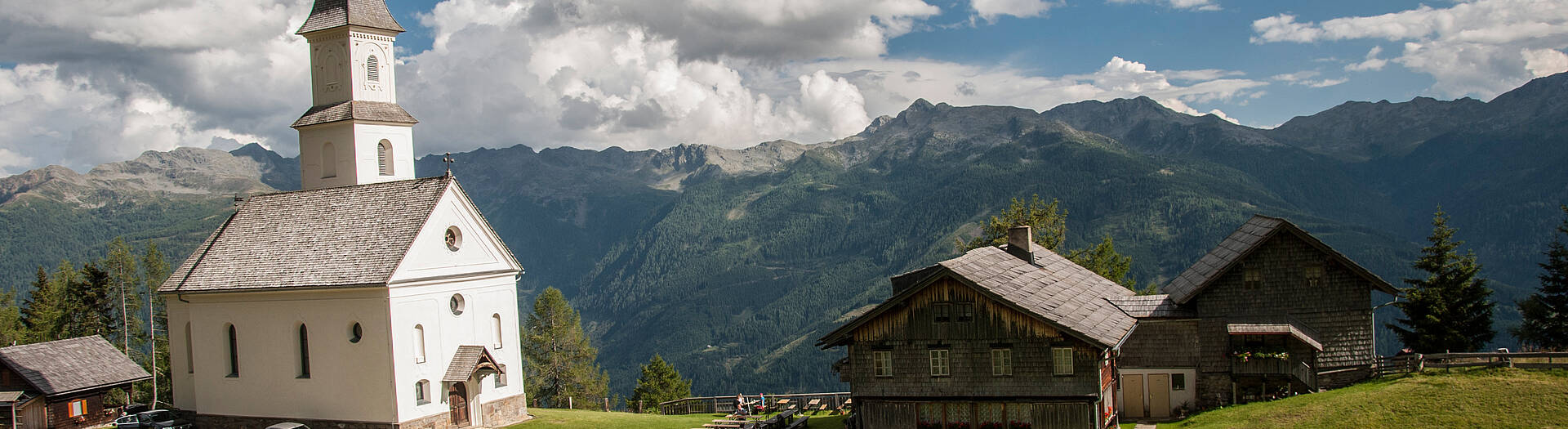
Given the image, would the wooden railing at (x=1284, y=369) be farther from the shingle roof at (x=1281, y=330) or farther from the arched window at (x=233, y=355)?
the arched window at (x=233, y=355)

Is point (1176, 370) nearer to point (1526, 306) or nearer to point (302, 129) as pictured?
point (1526, 306)

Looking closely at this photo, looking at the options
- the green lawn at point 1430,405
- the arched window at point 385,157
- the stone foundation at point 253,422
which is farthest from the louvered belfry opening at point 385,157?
the green lawn at point 1430,405

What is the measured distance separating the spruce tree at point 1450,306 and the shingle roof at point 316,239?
42.6m

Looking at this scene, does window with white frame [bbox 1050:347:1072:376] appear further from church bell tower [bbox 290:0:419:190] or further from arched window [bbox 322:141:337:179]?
arched window [bbox 322:141:337:179]

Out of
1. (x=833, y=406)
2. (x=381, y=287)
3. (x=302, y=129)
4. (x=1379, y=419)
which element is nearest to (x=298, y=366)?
(x=381, y=287)

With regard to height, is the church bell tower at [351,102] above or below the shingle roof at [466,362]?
above

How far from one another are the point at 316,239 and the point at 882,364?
22193mm

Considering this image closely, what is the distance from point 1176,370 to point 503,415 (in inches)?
1003

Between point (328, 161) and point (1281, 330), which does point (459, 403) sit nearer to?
point (328, 161)

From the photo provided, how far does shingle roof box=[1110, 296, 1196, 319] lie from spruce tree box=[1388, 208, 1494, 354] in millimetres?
15207

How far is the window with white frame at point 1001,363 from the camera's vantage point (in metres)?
32.3

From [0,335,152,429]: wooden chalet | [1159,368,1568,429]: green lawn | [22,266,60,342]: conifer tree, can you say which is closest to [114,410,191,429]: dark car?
[0,335,152,429]: wooden chalet

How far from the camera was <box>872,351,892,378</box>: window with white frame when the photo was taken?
3328 centimetres

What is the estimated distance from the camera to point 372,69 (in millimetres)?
46312
